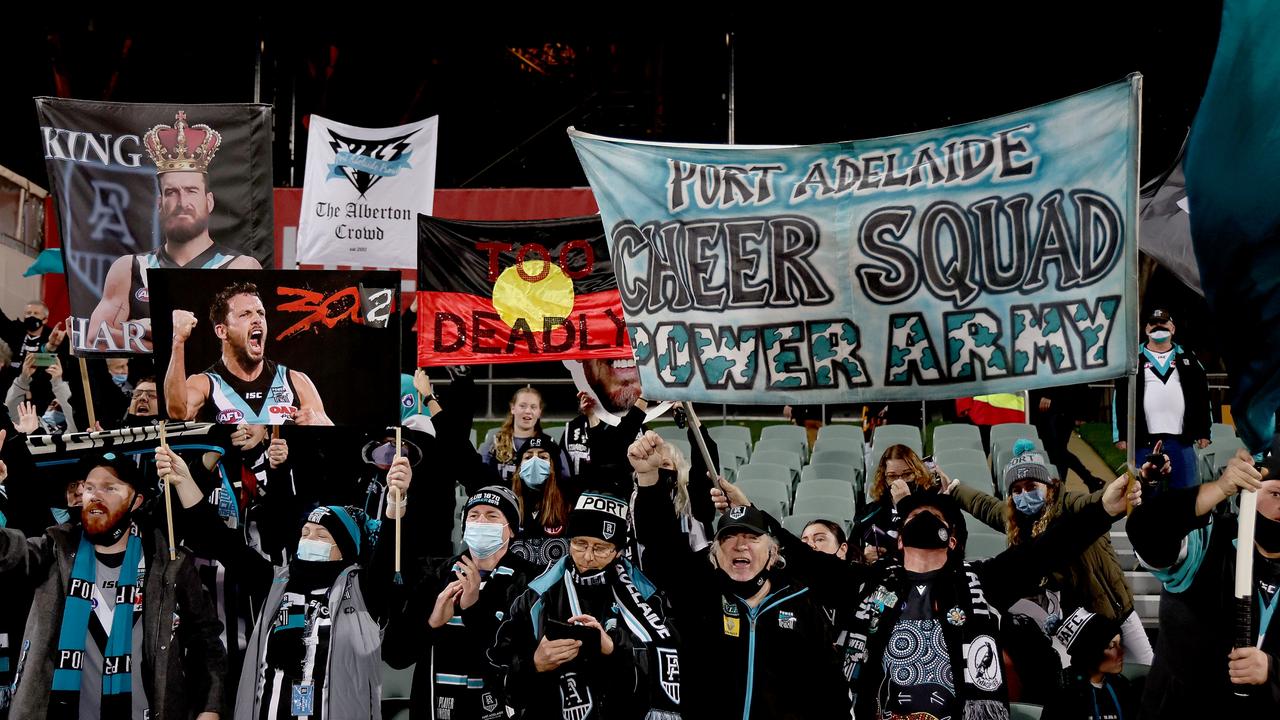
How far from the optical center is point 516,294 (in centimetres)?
835

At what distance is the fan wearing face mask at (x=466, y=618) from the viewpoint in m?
6.28

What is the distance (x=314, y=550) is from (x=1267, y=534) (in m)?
4.30

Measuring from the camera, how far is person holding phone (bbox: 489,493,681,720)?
19.4ft

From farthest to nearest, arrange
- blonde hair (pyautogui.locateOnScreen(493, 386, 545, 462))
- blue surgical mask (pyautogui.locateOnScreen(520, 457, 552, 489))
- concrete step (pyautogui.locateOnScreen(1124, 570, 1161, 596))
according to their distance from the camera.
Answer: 1. concrete step (pyautogui.locateOnScreen(1124, 570, 1161, 596))
2. blonde hair (pyautogui.locateOnScreen(493, 386, 545, 462))
3. blue surgical mask (pyautogui.locateOnScreen(520, 457, 552, 489))

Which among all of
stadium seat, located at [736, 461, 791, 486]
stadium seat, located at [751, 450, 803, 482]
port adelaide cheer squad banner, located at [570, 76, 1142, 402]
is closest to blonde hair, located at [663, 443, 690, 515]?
port adelaide cheer squad banner, located at [570, 76, 1142, 402]

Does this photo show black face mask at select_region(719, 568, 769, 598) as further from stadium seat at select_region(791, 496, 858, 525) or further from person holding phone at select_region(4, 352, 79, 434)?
person holding phone at select_region(4, 352, 79, 434)

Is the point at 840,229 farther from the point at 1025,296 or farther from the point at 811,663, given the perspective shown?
the point at 811,663

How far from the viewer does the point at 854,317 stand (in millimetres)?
6055

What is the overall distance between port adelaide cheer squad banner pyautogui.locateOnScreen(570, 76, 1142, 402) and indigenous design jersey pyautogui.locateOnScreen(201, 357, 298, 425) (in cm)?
181

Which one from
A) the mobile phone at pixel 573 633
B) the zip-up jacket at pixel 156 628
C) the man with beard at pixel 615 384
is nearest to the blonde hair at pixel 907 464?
the man with beard at pixel 615 384

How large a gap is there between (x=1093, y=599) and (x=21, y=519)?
18.6 feet

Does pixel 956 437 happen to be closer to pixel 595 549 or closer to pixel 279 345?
pixel 595 549

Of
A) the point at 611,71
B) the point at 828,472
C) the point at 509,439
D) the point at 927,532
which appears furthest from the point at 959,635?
the point at 611,71

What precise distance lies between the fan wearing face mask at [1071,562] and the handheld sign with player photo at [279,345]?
336 centimetres
